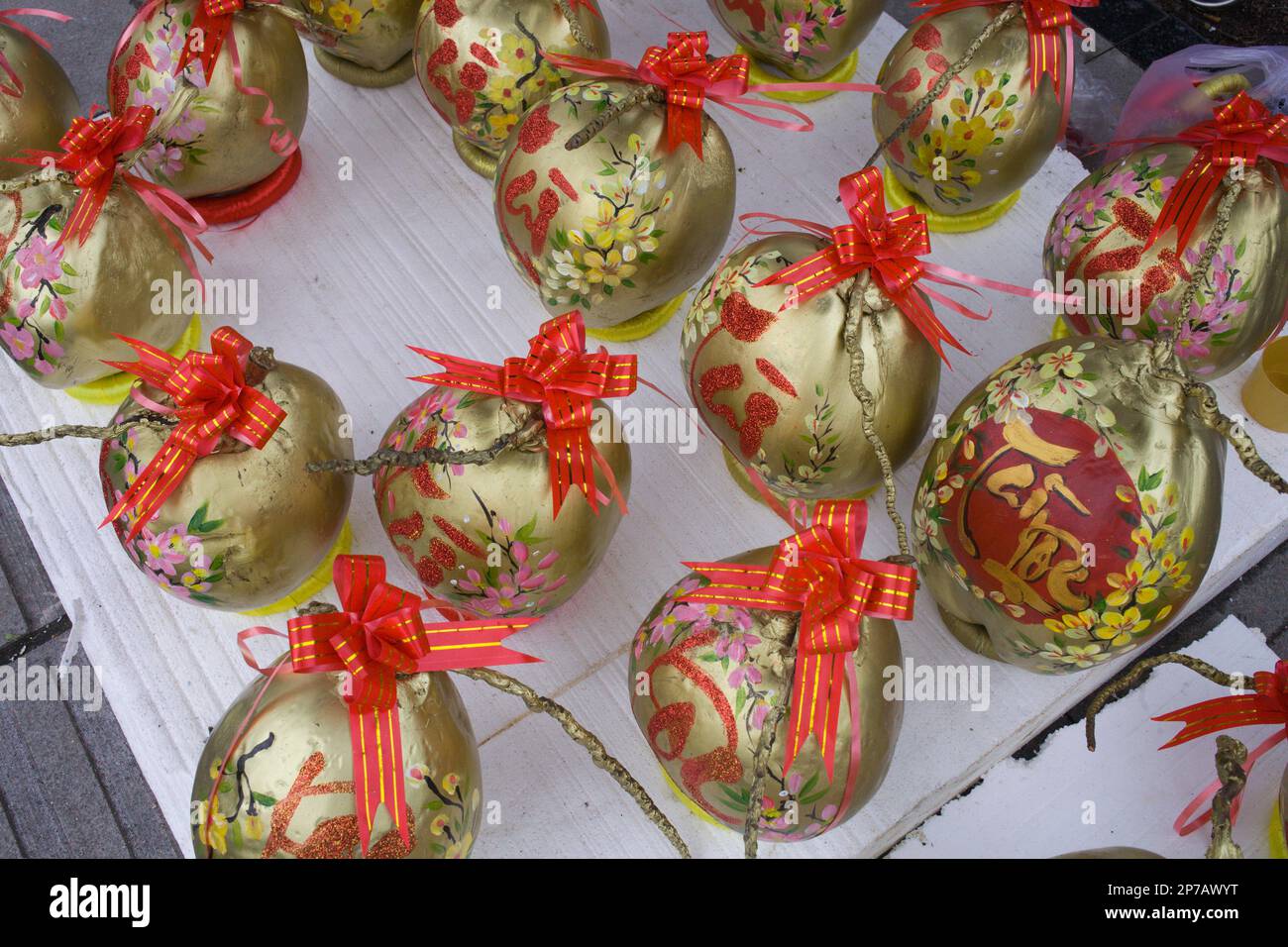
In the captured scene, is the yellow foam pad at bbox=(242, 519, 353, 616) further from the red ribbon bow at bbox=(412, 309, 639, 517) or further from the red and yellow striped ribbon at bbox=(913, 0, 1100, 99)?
the red and yellow striped ribbon at bbox=(913, 0, 1100, 99)

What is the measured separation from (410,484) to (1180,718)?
678mm

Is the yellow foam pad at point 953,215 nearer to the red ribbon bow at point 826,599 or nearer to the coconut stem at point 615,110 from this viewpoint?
the coconut stem at point 615,110

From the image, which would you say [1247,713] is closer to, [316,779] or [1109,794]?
[1109,794]

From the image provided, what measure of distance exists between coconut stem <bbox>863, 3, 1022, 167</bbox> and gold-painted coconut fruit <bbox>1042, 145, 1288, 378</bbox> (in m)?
0.17

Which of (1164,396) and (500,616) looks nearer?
(1164,396)

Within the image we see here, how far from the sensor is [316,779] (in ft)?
2.70

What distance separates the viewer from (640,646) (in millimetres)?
944

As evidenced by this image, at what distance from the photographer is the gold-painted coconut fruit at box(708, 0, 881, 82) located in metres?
1.21

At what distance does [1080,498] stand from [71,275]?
885 mm

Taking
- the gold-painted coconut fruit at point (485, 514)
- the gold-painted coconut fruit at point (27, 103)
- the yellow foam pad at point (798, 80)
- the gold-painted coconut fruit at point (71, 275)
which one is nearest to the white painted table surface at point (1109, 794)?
the gold-painted coconut fruit at point (485, 514)

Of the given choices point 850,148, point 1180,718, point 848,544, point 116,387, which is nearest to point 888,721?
point 848,544

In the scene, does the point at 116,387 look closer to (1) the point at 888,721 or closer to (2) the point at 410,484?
(2) the point at 410,484

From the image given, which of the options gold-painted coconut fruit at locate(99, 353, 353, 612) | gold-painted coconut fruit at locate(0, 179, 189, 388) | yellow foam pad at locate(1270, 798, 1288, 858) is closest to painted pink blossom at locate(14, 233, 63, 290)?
gold-painted coconut fruit at locate(0, 179, 189, 388)

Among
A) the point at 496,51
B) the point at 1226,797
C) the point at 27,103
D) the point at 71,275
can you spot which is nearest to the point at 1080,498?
the point at 1226,797
